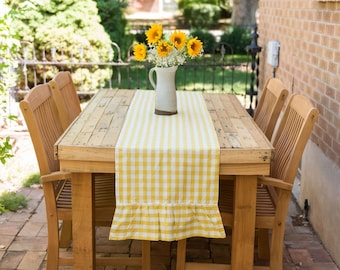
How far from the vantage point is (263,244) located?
132 inches

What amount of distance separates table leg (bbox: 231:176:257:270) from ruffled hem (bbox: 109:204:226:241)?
0.13m

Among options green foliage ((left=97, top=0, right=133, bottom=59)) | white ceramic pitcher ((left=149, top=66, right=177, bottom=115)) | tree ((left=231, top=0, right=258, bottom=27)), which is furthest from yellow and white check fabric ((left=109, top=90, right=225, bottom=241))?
tree ((left=231, top=0, right=258, bottom=27))

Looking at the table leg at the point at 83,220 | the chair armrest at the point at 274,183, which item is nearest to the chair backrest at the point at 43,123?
the table leg at the point at 83,220

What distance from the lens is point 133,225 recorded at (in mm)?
2594

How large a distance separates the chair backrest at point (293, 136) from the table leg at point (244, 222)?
23cm

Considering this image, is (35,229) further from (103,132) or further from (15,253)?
(103,132)

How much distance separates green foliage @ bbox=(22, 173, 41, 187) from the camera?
4530 millimetres

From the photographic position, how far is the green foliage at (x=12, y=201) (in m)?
4.02

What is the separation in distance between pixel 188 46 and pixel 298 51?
1610 mm

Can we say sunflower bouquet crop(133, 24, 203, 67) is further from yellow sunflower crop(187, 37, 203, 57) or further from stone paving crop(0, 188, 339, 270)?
stone paving crop(0, 188, 339, 270)

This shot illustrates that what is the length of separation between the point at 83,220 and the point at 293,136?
1.15 m

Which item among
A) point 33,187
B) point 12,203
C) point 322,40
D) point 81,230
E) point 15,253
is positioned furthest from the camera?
point 33,187

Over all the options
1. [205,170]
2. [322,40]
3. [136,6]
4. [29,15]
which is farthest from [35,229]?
[136,6]

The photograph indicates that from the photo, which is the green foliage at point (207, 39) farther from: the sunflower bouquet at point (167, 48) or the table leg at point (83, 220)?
the table leg at point (83, 220)
